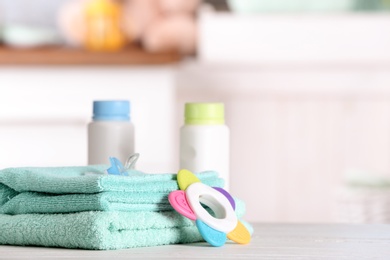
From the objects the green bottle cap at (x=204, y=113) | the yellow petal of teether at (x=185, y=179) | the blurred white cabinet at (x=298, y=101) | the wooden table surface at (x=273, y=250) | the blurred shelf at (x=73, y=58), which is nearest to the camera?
the wooden table surface at (x=273, y=250)

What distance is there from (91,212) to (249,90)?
160 centimetres

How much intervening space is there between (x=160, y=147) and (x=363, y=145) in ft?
1.87

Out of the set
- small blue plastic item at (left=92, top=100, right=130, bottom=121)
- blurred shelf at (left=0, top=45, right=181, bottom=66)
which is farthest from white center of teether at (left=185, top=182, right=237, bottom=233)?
blurred shelf at (left=0, top=45, right=181, bottom=66)

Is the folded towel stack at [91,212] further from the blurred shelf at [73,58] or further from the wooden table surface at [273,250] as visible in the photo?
the blurred shelf at [73,58]

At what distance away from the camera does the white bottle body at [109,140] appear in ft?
3.82

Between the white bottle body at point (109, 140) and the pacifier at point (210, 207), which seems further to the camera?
the white bottle body at point (109, 140)

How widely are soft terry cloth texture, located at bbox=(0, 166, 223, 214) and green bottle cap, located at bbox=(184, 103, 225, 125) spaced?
146 millimetres

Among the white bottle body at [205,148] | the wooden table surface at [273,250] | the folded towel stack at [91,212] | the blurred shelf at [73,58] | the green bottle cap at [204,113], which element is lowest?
the wooden table surface at [273,250]

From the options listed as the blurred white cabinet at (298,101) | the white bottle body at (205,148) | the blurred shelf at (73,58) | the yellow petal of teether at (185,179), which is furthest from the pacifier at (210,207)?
the blurred white cabinet at (298,101)

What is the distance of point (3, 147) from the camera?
233 cm

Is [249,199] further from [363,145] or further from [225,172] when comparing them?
[225,172]

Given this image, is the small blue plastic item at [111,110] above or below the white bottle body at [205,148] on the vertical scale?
above

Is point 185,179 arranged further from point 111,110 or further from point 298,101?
point 298,101

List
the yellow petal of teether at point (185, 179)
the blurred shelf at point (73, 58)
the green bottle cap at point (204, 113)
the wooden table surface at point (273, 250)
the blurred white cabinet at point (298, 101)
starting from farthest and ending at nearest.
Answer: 1. the blurred white cabinet at point (298, 101)
2. the blurred shelf at point (73, 58)
3. the green bottle cap at point (204, 113)
4. the yellow petal of teether at point (185, 179)
5. the wooden table surface at point (273, 250)
